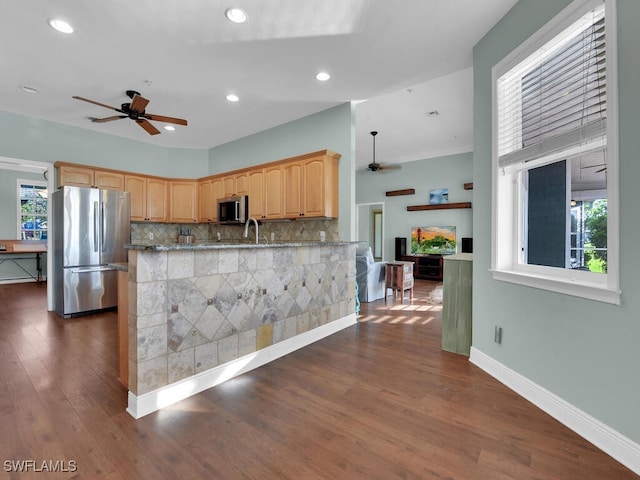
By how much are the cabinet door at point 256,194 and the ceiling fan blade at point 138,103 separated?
180cm

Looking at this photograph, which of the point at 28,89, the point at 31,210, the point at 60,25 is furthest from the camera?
the point at 31,210

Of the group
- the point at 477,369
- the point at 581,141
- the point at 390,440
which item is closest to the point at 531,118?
the point at 581,141

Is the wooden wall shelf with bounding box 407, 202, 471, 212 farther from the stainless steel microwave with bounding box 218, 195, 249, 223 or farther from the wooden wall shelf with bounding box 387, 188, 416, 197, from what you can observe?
the stainless steel microwave with bounding box 218, 195, 249, 223

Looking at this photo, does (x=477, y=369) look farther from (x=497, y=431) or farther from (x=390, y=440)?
(x=390, y=440)

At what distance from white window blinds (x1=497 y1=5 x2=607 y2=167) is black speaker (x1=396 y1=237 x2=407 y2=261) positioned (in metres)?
5.90

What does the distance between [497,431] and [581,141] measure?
5.99 feet

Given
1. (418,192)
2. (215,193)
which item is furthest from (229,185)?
(418,192)

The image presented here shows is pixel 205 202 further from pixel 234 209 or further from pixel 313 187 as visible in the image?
pixel 313 187

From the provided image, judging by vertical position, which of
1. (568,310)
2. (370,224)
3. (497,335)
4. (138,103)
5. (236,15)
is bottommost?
(497,335)

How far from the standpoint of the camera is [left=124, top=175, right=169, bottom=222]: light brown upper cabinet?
17.8 ft

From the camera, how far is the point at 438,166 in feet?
25.6

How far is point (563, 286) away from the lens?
6.15 ft

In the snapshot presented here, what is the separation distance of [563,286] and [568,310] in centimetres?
15

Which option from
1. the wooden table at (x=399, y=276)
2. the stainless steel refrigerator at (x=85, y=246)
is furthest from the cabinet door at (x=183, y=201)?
the wooden table at (x=399, y=276)
